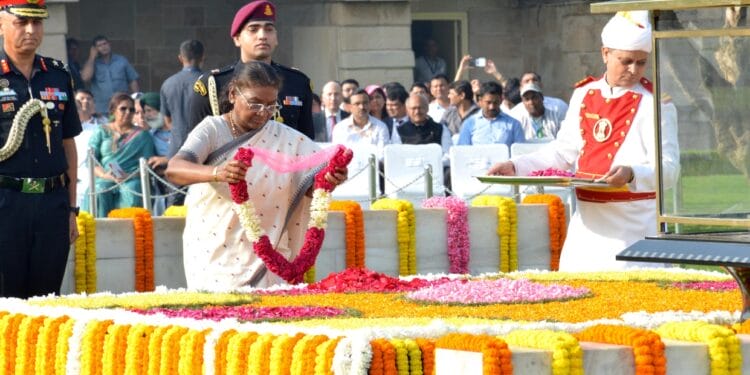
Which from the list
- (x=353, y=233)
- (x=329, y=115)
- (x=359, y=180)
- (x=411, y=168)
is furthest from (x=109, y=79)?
(x=353, y=233)

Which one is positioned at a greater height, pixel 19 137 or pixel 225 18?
pixel 225 18

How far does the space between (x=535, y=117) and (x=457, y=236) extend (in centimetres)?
710

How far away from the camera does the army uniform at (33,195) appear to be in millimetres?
8414

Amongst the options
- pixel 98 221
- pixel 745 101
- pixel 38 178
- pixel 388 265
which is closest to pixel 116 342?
pixel 745 101

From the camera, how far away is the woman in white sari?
793 cm

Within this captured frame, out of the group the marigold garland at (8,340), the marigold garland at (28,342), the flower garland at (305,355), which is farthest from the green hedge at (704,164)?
the marigold garland at (8,340)

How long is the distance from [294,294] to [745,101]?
2128 millimetres

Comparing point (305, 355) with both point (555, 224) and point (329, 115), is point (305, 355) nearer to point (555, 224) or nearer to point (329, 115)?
point (555, 224)

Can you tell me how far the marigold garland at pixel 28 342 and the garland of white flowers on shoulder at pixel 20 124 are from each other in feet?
7.41

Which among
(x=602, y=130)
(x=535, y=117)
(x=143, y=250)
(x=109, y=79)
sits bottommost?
(x=143, y=250)

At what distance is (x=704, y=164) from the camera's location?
555cm

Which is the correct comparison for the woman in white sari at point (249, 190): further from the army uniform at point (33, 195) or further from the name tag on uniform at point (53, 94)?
the name tag on uniform at point (53, 94)

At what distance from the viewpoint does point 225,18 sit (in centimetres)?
2558

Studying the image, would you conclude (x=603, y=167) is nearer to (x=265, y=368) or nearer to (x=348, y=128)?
(x=265, y=368)
